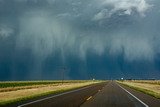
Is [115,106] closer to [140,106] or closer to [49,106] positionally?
[140,106]

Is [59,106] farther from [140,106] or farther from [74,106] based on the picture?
[140,106]

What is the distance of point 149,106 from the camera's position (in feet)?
74.1

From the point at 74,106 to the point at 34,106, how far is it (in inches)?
105

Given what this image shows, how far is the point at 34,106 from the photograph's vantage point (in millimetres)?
20672

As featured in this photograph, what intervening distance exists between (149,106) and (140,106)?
0.64 m

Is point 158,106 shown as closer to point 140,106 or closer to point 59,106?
point 140,106

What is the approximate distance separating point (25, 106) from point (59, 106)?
7.37 feet

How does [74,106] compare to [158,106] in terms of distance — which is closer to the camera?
[74,106]

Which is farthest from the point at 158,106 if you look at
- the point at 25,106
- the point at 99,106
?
the point at 25,106

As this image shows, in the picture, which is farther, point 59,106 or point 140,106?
point 140,106

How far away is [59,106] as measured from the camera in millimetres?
20750

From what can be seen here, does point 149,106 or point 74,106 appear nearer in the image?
point 74,106

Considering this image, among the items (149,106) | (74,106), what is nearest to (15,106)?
(74,106)

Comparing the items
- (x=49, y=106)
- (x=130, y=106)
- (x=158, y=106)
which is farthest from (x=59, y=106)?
(x=158, y=106)
